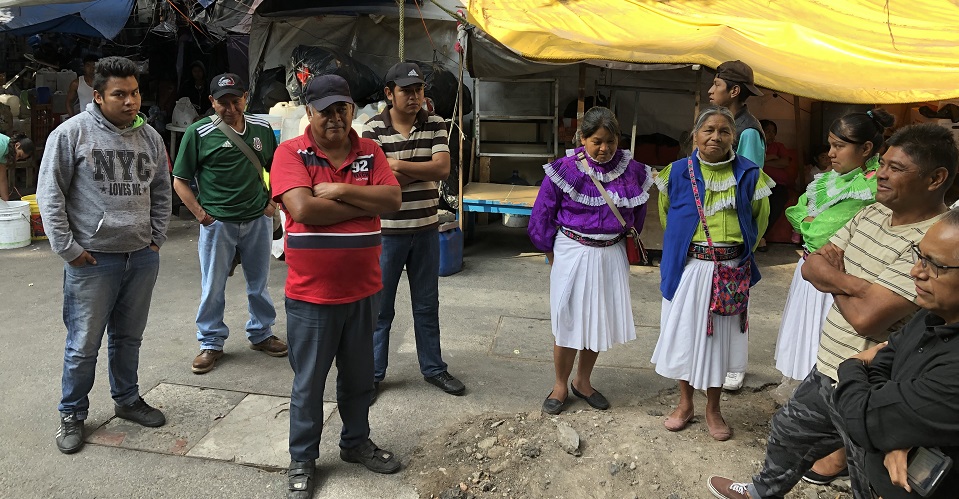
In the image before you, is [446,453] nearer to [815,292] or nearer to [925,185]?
[815,292]

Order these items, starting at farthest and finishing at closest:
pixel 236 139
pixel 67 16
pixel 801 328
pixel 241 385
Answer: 1. pixel 67 16
2. pixel 236 139
3. pixel 241 385
4. pixel 801 328

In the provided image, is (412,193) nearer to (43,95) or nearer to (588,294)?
(588,294)

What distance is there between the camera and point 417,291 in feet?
13.9

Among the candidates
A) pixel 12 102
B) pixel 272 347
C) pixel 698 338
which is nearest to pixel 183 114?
pixel 12 102

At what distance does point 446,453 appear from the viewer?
3.53 meters

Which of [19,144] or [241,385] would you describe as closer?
[241,385]

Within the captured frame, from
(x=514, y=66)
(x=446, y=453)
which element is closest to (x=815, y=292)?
(x=446, y=453)

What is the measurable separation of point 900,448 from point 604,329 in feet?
6.76

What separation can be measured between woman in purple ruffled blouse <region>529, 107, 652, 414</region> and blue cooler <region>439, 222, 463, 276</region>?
300cm

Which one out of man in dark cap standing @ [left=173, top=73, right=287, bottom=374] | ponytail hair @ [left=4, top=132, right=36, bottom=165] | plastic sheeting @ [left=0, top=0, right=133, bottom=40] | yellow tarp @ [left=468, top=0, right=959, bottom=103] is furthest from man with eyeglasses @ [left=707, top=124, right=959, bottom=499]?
plastic sheeting @ [left=0, top=0, right=133, bottom=40]

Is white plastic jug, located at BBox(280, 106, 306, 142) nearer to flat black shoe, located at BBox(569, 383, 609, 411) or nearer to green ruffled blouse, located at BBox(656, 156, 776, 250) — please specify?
flat black shoe, located at BBox(569, 383, 609, 411)

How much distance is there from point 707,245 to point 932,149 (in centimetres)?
121

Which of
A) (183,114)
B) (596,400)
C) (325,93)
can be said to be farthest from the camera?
(183,114)

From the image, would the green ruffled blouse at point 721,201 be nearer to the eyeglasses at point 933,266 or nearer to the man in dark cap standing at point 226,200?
the eyeglasses at point 933,266
